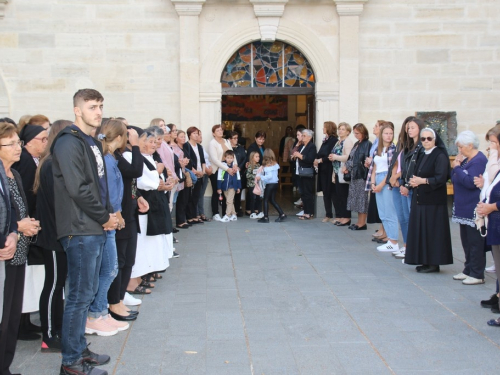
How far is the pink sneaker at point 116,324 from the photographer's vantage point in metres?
5.77

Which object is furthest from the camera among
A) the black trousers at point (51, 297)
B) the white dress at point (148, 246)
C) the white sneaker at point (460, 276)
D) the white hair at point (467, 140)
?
the white sneaker at point (460, 276)

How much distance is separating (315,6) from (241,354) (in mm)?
8941

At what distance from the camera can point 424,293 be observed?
7.11 m

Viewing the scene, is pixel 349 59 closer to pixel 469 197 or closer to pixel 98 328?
pixel 469 197

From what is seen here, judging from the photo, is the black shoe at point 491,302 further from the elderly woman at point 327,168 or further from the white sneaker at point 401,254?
the elderly woman at point 327,168

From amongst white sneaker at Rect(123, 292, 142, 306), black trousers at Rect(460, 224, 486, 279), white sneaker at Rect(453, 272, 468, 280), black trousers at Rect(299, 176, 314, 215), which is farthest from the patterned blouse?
black trousers at Rect(299, 176, 314, 215)

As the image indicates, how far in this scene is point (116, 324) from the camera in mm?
5793

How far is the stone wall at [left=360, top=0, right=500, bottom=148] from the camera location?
1268 centimetres

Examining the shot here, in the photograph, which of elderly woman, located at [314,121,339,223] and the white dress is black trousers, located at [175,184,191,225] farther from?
the white dress

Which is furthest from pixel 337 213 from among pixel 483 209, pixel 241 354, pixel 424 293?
pixel 241 354

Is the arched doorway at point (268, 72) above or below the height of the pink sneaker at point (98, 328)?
above

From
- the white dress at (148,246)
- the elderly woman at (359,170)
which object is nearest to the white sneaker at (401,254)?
the elderly woman at (359,170)

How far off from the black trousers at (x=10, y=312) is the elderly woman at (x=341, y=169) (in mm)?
7730

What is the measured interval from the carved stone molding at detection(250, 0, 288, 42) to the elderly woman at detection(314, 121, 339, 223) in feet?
6.88
